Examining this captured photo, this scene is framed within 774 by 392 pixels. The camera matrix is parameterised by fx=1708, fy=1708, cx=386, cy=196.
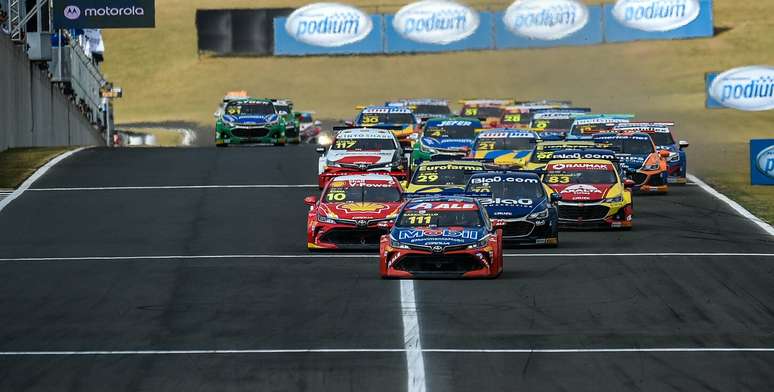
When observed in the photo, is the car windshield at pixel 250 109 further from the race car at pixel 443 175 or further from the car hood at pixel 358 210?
the car hood at pixel 358 210

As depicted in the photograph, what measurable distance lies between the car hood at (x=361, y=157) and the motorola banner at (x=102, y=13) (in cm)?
1510

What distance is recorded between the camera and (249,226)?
32.0 metres

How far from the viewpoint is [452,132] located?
43.8 metres

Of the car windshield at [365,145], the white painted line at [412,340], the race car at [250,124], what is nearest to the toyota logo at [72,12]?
the race car at [250,124]

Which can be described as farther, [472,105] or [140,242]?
[472,105]

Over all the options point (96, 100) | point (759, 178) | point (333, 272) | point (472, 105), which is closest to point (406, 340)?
point (333, 272)

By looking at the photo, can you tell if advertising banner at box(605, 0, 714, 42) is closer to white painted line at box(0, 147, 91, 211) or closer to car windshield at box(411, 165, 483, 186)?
white painted line at box(0, 147, 91, 211)

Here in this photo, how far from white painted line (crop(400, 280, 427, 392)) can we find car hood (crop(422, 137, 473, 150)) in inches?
736

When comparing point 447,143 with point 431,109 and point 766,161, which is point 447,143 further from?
point 431,109

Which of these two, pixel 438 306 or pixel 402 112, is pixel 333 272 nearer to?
pixel 438 306

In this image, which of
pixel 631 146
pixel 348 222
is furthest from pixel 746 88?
pixel 348 222

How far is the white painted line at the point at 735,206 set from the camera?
31781 millimetres

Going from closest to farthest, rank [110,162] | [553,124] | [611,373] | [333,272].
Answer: [611,373] → [333,272] → [110,162] → [553,124]

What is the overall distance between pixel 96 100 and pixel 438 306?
145 feet
